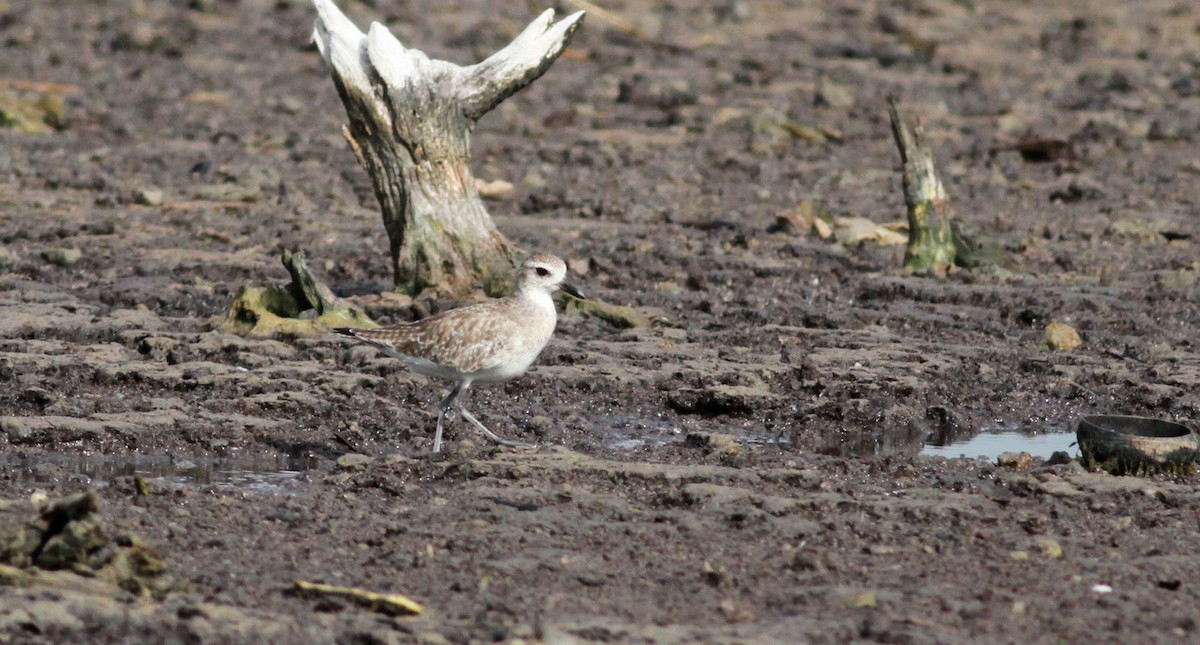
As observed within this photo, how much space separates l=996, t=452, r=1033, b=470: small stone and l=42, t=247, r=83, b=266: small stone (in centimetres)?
719

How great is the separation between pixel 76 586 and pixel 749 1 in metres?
22.6

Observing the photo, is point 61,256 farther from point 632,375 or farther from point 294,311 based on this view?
point 632,375

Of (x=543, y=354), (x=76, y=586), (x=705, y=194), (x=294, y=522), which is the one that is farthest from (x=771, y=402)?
(x=705, y=194)

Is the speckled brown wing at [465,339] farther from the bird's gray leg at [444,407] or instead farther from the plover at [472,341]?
the bird's gray leg at [444,407]

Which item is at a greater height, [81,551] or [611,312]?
[611,312]

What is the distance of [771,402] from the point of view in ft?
31.4

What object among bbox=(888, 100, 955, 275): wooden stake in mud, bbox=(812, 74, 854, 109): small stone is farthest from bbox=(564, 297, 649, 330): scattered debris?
bbox=(812, 74, 854, 109): small stone

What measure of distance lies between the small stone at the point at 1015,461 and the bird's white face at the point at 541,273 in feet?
8.01

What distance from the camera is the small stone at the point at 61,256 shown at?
12.6 metres

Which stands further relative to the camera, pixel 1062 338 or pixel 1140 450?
pixel 1062 338

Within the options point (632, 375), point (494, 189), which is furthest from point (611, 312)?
point (494, 189)

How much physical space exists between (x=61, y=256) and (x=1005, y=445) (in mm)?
7035

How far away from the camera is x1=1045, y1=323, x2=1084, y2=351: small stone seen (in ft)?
36.3

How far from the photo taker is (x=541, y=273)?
9094 mm
